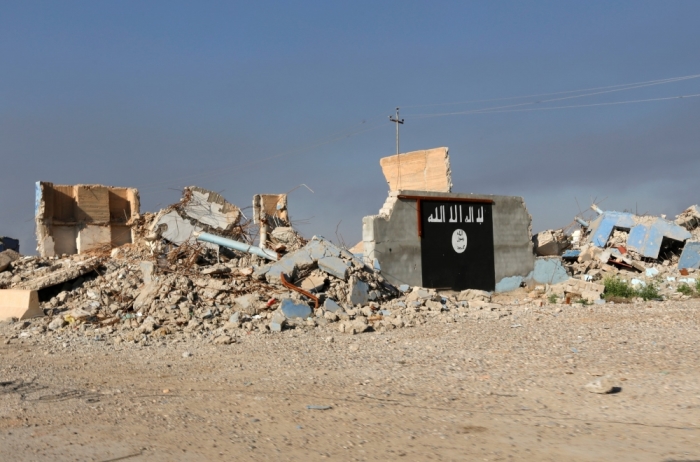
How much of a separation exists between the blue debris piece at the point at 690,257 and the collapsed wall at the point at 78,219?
60.3ft

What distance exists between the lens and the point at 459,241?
51.0 ft

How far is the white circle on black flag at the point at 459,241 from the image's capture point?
15.5m

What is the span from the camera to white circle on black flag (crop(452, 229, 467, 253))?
50.7ft

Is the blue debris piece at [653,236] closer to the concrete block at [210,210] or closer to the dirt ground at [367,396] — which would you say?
the dirt ground at [367,396]

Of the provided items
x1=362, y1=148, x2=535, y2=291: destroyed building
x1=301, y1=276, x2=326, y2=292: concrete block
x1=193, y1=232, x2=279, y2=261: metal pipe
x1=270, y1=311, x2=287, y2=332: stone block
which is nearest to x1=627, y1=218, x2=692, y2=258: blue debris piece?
x1=362, y1=148, x2=535, y2=291: destroyed building

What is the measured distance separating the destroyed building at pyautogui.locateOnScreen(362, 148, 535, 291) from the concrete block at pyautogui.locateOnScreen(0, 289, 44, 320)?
6.68 meters

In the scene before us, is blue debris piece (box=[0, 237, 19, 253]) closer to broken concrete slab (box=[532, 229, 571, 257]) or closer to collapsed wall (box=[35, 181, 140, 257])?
collapsed wall (box=[35, 181, 140, 257])

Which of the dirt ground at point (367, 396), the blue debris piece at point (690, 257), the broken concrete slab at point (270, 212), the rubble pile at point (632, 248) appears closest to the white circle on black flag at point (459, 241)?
the rubble pile at point (632, 248)

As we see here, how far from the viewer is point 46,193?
780 inches

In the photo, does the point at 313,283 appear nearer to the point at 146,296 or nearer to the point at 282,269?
the point at 282,269

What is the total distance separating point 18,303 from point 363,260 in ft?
22.7

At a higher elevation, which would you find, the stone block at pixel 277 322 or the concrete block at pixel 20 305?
the concrete block at pixel 20 305

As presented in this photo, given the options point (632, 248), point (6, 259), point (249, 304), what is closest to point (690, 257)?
point (632, 248)

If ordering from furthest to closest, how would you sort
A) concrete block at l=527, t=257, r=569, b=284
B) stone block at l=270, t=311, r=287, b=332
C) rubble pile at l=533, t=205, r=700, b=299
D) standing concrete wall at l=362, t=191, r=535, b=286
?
rubble pile at l=533, t=205, r=700, b=299
concrete block at l=527, t=257, r=569, b=284
standing concrete wall at l=362, t=191, r=535, b=286
stone block at l=270, t=311, r=287, b=332
